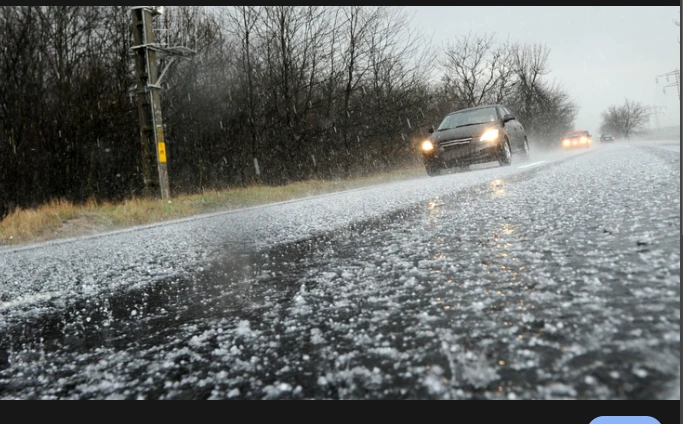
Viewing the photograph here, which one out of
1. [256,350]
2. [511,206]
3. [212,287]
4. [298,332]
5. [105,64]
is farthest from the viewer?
[105,64]

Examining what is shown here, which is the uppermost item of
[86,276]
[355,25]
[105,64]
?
[355,25]

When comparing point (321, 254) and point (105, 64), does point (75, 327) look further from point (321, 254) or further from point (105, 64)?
point (105, 64)

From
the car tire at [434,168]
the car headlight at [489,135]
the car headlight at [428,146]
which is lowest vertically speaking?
the car tire at [434,168]

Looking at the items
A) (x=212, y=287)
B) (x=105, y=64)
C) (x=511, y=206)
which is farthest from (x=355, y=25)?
(x=212, y=287)

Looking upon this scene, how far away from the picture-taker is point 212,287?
7.15 feet

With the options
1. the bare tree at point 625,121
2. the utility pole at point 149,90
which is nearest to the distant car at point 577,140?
the bare tree at point 625,121

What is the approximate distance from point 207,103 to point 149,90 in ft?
25.9

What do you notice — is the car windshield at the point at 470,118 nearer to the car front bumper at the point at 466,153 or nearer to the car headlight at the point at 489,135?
the car headlight at the point at 489,135

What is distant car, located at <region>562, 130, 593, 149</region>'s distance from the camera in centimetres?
2648

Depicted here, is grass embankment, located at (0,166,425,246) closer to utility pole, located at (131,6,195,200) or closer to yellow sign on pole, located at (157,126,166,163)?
yellow sign on pole, located at (157,126,166,163)

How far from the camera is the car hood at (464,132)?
992cm

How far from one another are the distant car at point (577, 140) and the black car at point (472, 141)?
18035mm

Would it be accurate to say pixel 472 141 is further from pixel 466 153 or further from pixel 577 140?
pixel 577 140
